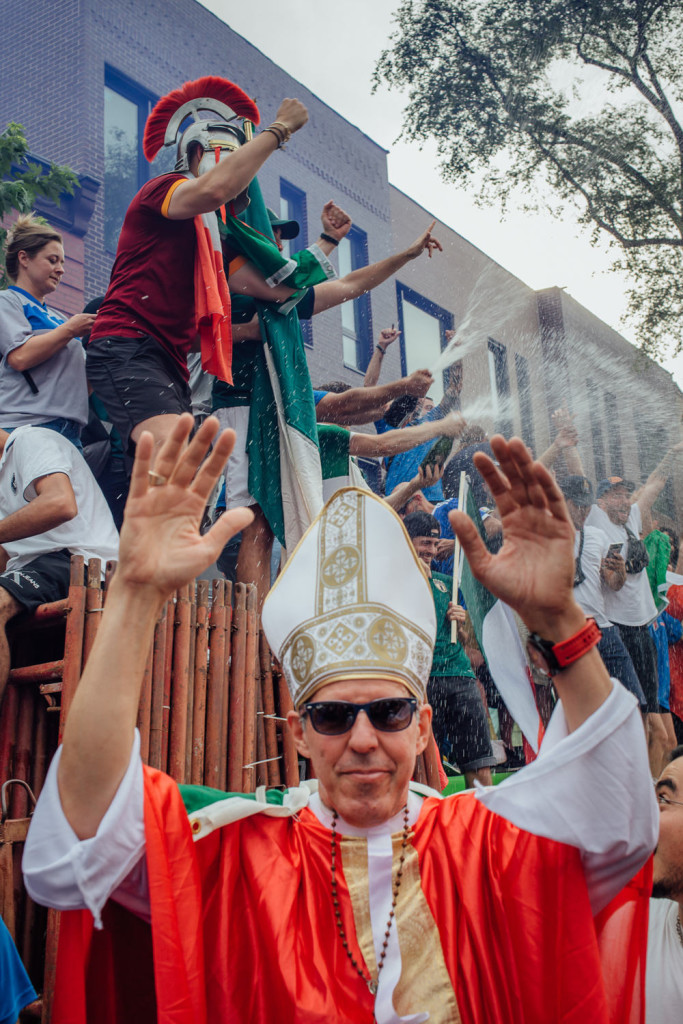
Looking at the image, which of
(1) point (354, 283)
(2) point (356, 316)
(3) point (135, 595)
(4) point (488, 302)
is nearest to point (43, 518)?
(3) point (135, 595)

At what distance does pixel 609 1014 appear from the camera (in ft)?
6.98

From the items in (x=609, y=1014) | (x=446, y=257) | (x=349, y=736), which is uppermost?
(x=446, y=257)

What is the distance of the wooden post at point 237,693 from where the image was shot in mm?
3781

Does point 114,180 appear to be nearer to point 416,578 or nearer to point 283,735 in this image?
point 283,735

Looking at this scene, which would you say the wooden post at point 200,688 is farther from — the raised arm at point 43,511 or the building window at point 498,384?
the building window at point 498,384

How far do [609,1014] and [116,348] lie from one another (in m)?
3.33

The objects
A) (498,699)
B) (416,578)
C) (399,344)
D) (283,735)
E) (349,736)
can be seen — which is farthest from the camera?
(399,344)

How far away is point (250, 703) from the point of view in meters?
3.92

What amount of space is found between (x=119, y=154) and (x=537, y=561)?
12.2 metres

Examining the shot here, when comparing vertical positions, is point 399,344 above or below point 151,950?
above

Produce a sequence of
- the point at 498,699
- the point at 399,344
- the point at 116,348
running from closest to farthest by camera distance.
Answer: the point at 116,348, the point at 498,699, the point at 399,344

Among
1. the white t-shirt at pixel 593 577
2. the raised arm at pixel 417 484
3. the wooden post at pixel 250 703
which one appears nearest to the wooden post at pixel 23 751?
the wooden post at pixel 250 703

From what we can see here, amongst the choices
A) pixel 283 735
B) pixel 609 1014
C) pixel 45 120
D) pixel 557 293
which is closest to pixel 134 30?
pixel 45 120

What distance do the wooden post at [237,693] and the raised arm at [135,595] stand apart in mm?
1710
